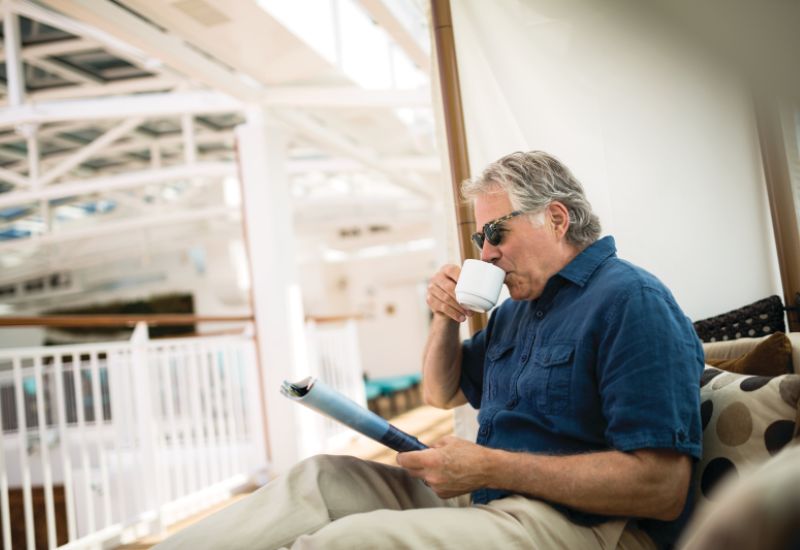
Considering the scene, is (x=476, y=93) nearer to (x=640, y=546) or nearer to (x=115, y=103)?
(x=640, y=546)

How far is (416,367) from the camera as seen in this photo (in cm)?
1420

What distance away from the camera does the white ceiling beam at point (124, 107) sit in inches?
197

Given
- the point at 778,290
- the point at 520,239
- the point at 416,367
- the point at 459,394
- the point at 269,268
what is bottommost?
the point at 416,367

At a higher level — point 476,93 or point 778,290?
point 476,93

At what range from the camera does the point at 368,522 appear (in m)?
1.01

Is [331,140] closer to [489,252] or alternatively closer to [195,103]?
[195,103]

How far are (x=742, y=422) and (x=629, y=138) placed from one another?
0.96 metres

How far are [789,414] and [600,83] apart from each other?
1.13 meters

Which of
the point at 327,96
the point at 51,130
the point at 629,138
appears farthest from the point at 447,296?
the point at 51,130

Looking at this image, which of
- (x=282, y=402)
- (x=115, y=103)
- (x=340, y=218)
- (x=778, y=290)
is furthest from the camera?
(x=340, y=218)

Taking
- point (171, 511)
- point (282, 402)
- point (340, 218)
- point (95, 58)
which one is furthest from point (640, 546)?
point (340, 218)

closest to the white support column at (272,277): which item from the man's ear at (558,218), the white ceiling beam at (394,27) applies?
the white ceiling beam at (394,27)

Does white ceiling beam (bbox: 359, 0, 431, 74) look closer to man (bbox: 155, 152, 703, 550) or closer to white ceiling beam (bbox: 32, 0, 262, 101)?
white ceiling beam (bbox: 32, 0, 262, 101)

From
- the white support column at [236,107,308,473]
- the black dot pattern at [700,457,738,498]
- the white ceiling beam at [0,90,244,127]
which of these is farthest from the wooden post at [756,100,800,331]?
the white ceiling beam at [0,90,244,127]
